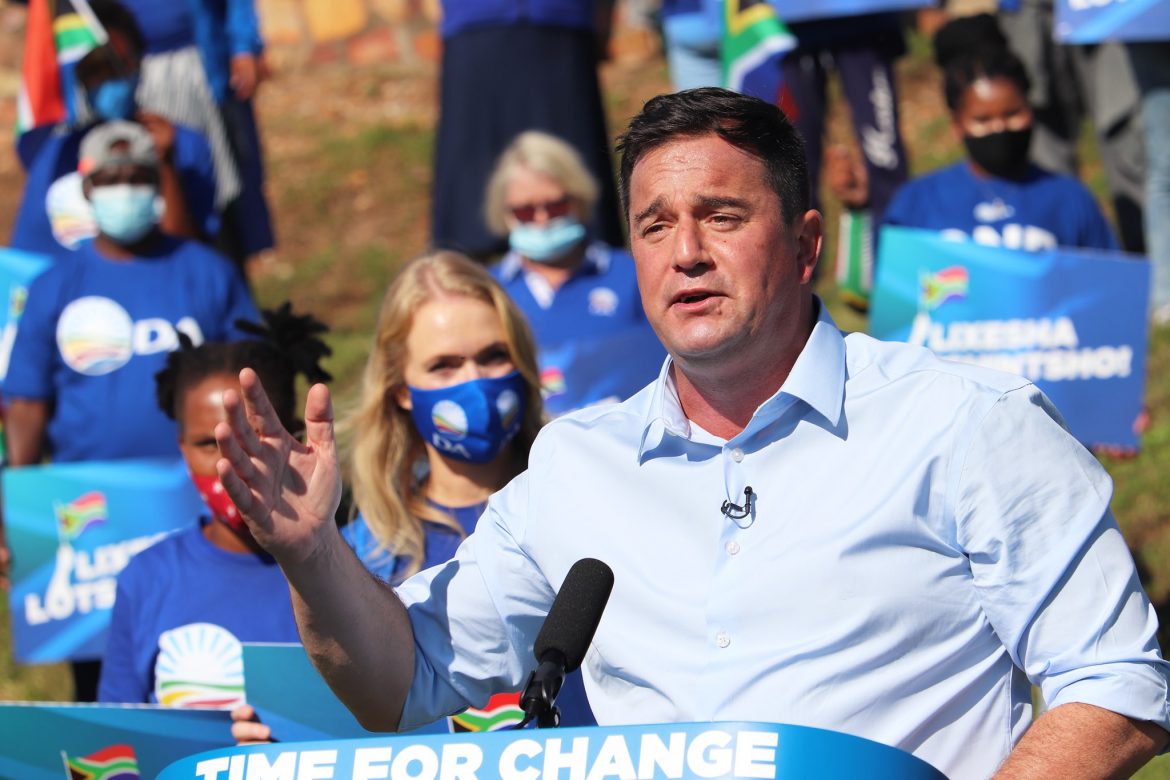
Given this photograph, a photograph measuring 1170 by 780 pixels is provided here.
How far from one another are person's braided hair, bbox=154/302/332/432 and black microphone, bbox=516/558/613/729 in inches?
96.8

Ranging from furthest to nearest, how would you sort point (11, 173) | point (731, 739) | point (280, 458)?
1. point (11, 173)
2. point (280, 458)
3. point (731, 739)

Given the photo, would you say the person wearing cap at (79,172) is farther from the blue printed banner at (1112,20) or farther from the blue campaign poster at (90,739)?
the blue campaign poster at (90,739)

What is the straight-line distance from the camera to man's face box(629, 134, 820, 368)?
331 centimetres

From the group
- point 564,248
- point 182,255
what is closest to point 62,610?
point 182,255

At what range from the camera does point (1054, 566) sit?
2.97 meters

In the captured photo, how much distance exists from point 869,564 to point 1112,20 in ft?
16.0

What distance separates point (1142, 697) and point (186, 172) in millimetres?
6632

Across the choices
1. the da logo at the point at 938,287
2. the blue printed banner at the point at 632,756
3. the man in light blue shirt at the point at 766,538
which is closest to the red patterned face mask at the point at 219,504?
the man in light blue shirt at the point at 766,538

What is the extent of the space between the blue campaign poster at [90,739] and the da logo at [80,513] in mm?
2518

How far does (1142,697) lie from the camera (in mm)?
2922

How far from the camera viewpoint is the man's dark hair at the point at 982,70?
726 cm

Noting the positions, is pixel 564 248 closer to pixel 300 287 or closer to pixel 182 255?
pixel 182 255

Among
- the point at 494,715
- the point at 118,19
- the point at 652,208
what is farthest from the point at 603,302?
the point at 652,208

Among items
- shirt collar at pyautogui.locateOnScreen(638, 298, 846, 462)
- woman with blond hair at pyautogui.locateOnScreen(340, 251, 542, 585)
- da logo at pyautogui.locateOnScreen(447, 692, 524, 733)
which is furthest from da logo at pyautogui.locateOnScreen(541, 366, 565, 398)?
shirt collar at pyautogui.locateOnScreen(638, 298, 846, 462)
